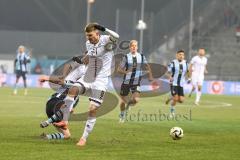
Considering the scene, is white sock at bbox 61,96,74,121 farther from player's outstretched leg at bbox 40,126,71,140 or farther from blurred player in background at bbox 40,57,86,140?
player's outstretched leg at bbox 40,126,71,140

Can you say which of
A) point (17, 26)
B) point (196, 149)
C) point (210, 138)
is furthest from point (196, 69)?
point (17, 26)

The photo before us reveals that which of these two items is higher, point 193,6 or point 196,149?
point 193,6

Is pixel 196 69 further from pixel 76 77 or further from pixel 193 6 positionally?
pixel 193 6

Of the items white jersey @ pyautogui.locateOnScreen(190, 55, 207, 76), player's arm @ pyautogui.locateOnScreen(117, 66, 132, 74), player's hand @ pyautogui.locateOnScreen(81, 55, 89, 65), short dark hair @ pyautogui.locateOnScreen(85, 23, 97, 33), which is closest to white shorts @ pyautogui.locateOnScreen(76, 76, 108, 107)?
player's hand @ pyautogui.locateOnScreen(81, 55, 89, 65)

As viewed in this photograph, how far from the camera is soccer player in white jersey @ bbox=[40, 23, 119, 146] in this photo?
44.9 feet

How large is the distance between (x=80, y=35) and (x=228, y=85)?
622 inches

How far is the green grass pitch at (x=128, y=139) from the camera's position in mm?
12145

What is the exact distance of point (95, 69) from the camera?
1427cm

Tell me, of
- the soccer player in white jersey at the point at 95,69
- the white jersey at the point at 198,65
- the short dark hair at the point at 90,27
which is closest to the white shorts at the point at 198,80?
the white jersey at the point at 198,65

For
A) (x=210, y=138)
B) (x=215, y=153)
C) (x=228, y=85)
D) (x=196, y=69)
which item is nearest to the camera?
(x=215, y=153)

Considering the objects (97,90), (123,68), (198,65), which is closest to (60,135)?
(97,90)

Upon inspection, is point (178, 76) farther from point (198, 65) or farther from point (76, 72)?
point (198, 65)

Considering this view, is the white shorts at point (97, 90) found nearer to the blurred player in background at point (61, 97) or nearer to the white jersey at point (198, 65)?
the blurred player in background at point (61, 97)

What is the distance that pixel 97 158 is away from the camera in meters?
11.6
